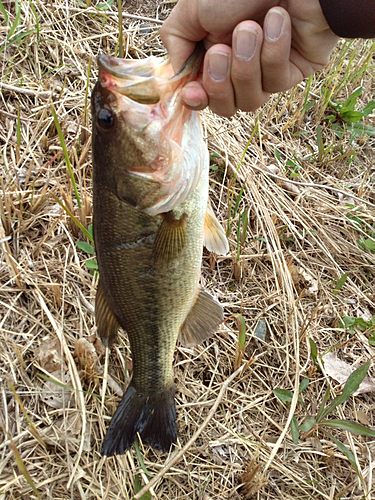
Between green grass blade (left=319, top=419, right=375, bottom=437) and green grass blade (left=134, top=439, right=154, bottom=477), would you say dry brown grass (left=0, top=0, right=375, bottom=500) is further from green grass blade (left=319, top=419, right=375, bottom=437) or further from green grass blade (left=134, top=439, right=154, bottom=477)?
green grass blade (left=319, top=419, right=375, bottom=437)

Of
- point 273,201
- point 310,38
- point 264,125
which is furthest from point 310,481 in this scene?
point 264,125

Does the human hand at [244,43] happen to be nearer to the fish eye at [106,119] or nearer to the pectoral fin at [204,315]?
the fish eye at [106,119]

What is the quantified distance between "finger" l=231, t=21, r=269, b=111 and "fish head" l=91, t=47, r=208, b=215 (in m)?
0.17

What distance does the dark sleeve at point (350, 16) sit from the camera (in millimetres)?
1437

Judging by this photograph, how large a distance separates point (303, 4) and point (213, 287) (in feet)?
5.55

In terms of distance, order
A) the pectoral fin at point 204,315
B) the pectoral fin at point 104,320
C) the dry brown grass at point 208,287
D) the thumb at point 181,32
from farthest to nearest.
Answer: the dry brown grass at point 208,287 → the pectoral fin at point 204,315 → the pectoral fin at point 104,320 → the thumb at point 181,32

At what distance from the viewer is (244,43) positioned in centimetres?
152

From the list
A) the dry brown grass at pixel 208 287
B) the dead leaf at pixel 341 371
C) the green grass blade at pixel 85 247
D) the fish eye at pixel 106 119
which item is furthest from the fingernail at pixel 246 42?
the dead leaf at pixel 341 371

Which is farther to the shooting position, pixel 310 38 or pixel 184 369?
pixel 184 369

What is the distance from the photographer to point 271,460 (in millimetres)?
2129

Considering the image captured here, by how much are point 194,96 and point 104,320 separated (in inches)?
39.9

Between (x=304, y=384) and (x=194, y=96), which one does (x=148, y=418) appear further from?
(x=194, y=96)

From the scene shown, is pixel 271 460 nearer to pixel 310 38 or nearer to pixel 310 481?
pixel 310 481

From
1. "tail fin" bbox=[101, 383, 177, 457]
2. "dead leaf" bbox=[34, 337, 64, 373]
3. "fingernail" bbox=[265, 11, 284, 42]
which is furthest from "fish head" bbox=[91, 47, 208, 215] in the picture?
"dead leaf" bbox=[34, 337, 64, 373]
